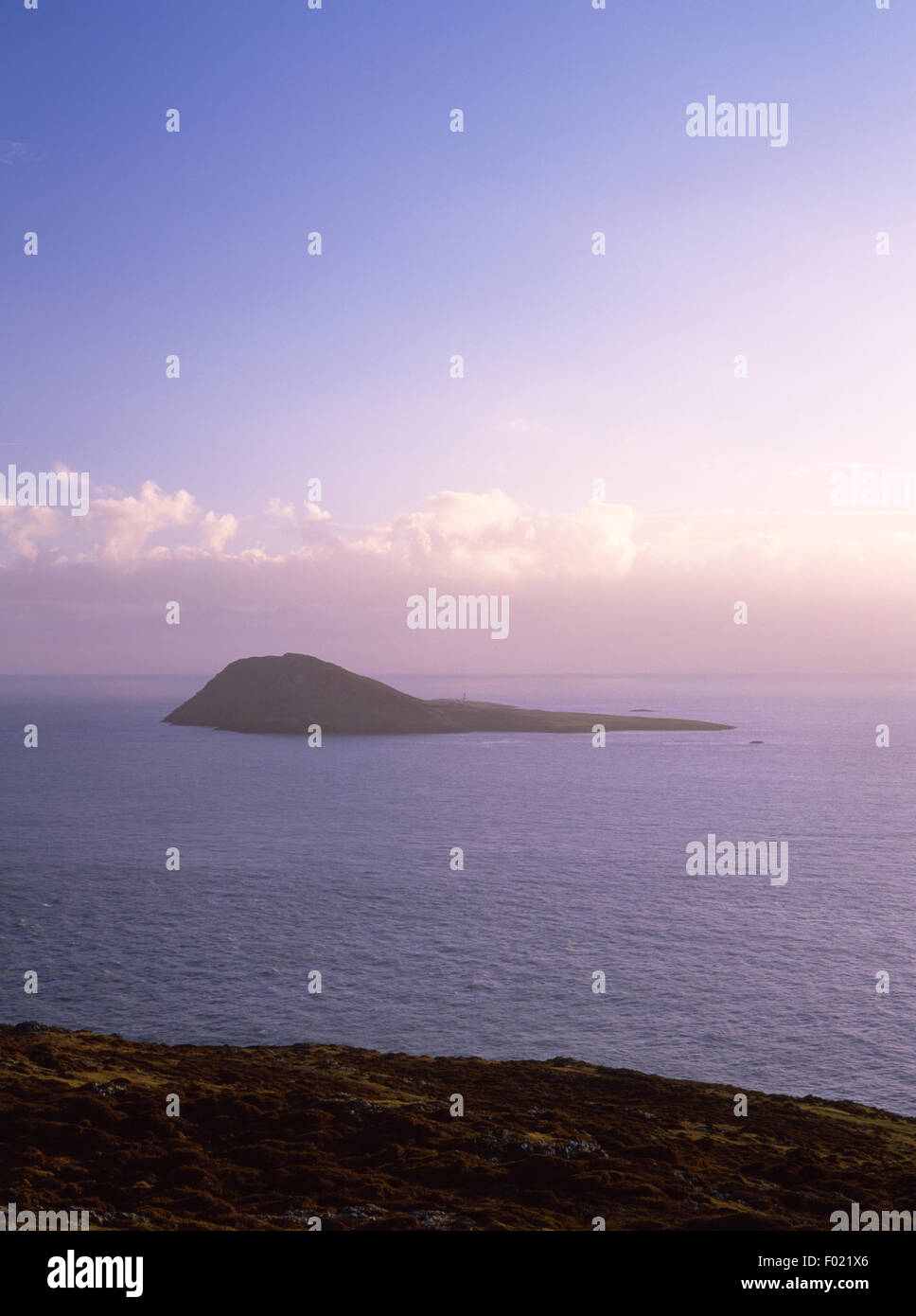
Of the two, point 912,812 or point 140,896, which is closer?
point 140,896

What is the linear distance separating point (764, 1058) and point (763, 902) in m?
31.0

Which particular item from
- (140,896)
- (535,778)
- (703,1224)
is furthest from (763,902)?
(535,778)

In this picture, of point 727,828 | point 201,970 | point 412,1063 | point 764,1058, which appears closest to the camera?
point 412,1063

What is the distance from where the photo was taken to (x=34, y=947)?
173 ft

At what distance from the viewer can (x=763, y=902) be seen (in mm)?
68125

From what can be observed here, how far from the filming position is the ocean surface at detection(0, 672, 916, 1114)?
135 feet

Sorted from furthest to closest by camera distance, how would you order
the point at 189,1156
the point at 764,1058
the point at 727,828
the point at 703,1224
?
the point at 727,828 < the point at 764,1058 < the point at 189,1156 < the point at 703,1224

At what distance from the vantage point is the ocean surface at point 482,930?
4119 centimetres

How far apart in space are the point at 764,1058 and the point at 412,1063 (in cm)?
1686

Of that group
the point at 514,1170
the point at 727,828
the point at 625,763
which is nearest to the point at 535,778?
the point at 625,763

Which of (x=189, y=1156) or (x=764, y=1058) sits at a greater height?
(x=189, y=1156)

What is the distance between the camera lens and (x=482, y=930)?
192ft

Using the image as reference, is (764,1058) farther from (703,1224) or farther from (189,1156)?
(189,1156)

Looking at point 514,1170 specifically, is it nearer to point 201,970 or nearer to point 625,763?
point 201,970
